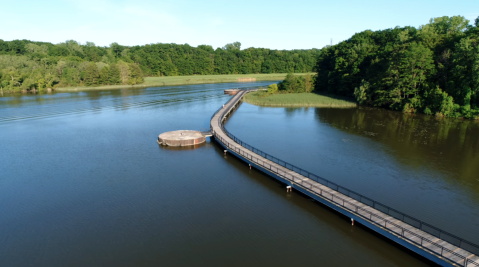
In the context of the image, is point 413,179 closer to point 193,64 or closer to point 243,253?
point 243,253

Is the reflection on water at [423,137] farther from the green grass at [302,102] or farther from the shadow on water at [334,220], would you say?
the shadow on water at [334,220]

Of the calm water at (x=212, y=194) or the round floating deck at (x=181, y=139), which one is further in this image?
the round floating deck at (x=181, y=139)

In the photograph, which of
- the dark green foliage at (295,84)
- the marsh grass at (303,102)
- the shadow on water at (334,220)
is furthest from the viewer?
the dark green foliage at (295,84)

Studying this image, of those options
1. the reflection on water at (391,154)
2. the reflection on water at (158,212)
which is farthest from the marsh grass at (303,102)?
the reflection on water at (158,212)

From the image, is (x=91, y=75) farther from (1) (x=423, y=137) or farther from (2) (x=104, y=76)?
(1) (x=423, y=137)

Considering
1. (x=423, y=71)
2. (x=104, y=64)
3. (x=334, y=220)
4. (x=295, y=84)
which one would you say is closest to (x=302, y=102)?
(x=295, y=84)

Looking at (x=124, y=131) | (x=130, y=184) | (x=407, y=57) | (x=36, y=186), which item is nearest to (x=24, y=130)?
(x=124, y=131)

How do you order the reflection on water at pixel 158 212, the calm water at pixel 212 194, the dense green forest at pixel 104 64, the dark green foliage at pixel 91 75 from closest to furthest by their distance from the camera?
the reflection on water at pixel 158 212 → the calm water at pixel 212 194 → the dense green forest at pixel 104 64 → the dark green foliage at pixel 91 75
